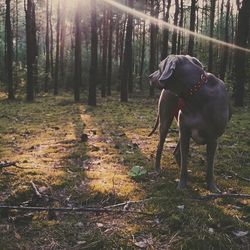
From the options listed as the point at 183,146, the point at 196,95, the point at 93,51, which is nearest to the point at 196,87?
the point at 196,95

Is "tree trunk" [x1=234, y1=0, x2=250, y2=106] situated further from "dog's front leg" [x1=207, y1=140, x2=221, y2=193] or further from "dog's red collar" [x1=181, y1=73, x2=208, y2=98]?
"dog's red collar" [x1=181, y1=73, x2=208, y2=98]

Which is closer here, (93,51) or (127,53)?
(93,51)

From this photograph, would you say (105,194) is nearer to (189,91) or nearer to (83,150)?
(189,91)

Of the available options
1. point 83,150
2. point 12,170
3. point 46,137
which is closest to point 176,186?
point 12,170

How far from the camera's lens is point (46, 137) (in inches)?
454

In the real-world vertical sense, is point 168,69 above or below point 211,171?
above

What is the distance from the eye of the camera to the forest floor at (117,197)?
4.36 m

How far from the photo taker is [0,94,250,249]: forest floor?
4355mm

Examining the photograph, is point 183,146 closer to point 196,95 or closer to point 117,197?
point 196,95

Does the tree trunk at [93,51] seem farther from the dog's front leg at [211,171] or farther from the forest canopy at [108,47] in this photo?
the dog's front leg at [211,171]

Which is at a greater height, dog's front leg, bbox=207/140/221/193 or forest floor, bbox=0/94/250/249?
dog's front leg, bbox=207/140/221/193

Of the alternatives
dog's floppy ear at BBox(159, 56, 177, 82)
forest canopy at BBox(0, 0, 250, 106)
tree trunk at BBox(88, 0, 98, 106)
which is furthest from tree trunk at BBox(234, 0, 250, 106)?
dog's floppy ear at BBox(159, 56, 177, 82)

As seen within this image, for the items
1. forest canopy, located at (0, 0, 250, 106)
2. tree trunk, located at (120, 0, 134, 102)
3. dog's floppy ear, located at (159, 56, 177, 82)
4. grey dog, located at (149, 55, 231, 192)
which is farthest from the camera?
tree trunk, located at (120, 0, 134, 102)

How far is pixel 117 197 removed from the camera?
5.68m
